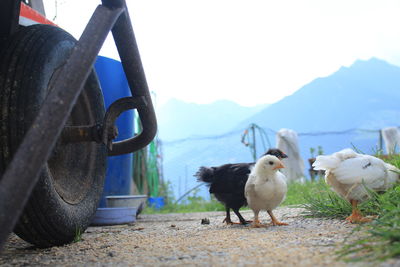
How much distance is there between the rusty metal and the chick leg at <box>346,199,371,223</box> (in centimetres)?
130

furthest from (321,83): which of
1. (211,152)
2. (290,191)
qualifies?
(290,191)

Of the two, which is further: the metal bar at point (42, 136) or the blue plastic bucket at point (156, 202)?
the blue plastic bucket at point (156, 202)

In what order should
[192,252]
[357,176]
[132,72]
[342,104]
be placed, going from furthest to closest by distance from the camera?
[342,104], [357,176], [132,72], [192,252]

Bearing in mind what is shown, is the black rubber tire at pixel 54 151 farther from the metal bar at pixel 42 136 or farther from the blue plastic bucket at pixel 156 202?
the blue plastic bucket at pixel 156 202

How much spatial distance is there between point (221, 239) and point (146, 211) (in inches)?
146

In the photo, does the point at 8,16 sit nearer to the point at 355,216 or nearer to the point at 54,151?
the point at 54,151

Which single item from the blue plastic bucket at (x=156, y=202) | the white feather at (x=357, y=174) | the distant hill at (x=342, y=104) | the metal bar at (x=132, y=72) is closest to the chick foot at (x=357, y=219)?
the white feather at (x=357, y=174)

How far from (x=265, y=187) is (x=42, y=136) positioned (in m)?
2.01

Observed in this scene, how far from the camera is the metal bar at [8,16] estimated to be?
75.0 inches

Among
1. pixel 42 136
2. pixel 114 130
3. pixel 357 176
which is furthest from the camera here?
pixel 357 176

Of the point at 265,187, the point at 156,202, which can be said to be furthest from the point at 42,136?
the point at 156,202

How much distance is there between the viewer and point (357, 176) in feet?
8.16

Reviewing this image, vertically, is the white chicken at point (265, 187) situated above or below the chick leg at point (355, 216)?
above

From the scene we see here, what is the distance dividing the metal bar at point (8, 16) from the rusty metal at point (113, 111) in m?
0.57
